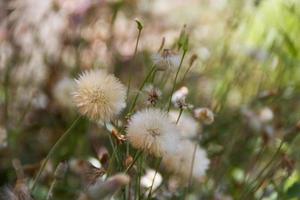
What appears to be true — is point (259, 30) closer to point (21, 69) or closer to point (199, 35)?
point (199, 35)

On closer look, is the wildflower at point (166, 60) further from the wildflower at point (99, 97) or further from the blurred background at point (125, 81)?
the blurred background at point (125, 81)

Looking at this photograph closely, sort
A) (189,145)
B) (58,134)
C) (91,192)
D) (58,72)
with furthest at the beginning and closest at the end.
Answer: (58,72) → (58,134) → (189,145) → (91,192)

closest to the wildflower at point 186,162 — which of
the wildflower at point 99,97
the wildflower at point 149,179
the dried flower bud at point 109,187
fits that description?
the wildflower at point 149,179

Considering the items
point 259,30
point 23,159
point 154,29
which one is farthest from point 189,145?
point 259,30

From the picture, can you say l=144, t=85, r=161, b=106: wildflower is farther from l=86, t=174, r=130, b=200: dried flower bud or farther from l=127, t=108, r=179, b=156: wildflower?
l=86, t=174, r=130, b=200: dried flower bud

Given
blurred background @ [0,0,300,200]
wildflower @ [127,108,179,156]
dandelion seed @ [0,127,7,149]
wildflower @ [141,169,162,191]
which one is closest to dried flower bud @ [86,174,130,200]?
wildflower @ [127,108,179,156]

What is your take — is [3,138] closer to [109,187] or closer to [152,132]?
[152,132]
